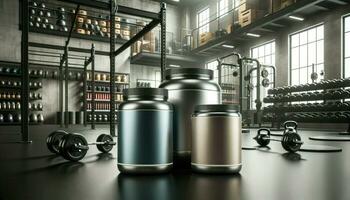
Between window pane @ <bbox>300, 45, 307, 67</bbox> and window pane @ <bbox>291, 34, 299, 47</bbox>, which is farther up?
window pane @ <bbox>291, 34, 299, 47</bbox>

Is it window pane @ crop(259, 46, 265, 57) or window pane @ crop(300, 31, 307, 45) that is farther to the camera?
window pane @ crop(259, 46, 265, 57)

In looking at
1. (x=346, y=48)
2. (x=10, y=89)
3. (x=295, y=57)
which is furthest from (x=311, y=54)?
(x=10, y=89)

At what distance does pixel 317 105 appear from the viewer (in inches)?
233

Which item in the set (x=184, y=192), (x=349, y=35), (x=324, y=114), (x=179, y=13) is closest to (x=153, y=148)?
(x=184, y=192)

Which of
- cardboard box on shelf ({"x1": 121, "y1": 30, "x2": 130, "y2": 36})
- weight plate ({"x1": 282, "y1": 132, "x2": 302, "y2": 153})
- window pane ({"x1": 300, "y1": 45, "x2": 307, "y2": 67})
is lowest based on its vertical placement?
weight plate ({"x1": 282, "y1": 132, "x2": 302, "y2": 153})

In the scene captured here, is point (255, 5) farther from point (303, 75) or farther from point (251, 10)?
point (303, 75)

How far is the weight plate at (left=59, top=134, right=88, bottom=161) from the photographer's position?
97 cm

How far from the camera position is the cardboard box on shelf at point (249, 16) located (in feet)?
28.9

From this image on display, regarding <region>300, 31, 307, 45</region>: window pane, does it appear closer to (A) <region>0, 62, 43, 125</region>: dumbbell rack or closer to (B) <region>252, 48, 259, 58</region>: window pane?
(B) <region>252, 48, 259, 58</region>: window pane

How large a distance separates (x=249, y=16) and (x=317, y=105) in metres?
4.02

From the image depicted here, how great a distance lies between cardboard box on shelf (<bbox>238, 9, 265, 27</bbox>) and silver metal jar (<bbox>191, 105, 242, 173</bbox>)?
869cm

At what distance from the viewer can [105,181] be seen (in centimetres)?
67

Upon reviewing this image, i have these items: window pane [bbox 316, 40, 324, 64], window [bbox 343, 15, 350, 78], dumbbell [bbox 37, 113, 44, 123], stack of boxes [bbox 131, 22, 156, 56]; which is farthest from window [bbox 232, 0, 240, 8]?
dumbbell [bbox 37, 113, 44, 123]

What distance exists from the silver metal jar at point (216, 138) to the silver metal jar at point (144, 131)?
3.0 inches
